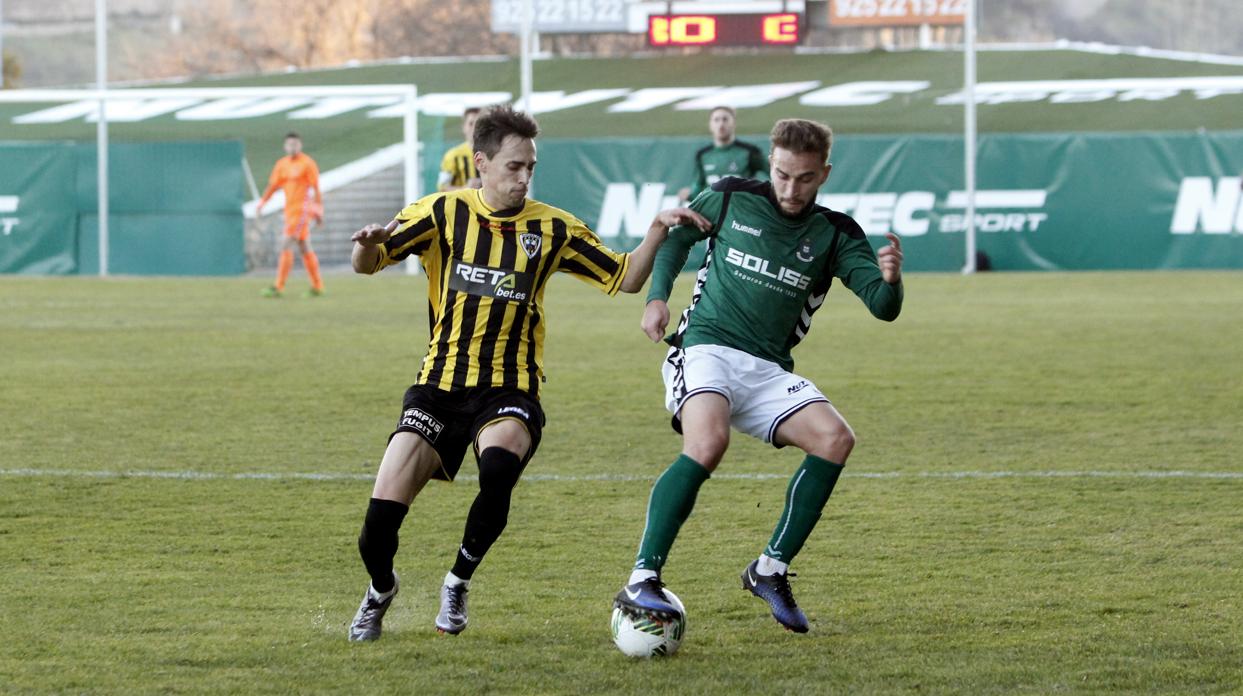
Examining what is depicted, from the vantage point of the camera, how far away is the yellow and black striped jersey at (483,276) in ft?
15.7

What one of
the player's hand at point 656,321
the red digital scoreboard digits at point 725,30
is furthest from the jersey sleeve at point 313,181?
the player's hand at point 656,321

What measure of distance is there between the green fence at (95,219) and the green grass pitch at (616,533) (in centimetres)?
1012

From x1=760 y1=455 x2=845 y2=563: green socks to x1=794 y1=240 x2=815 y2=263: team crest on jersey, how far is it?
0.57 m

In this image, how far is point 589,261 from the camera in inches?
195

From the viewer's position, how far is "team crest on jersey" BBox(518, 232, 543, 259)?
4863mm

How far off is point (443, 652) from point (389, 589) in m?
0.28

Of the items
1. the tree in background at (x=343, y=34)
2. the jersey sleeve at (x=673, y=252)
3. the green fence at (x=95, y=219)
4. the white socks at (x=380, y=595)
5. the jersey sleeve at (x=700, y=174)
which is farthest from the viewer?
the tree in background at (x=343, y=34)

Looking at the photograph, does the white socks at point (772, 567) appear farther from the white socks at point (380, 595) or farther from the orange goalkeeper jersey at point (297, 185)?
the orange goalkeeper jersey at point (297, 185)

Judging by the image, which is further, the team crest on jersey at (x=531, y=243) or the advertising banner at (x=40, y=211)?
the advertising banner at (x=40, y=211)

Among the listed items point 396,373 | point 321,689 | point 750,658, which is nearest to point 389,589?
point 321,689

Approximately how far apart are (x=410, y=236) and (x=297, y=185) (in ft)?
46.5

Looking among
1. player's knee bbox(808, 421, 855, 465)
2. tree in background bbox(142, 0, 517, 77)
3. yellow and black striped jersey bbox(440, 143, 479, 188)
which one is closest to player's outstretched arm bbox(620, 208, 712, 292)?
player's knee bbox(808, 421, 855, 465)

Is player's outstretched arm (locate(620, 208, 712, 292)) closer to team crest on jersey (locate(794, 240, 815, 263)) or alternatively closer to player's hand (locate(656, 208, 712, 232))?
player's hand (locate(656, 208, 712, 232))

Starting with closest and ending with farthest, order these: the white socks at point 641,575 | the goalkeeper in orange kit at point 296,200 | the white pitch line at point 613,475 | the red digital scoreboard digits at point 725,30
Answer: the white socks at point 641,575 → the white pitch line at point 613,475 → the goalkeeper in orange kit at point 296,200 → the red digital scoreboard digits at point 725,30
